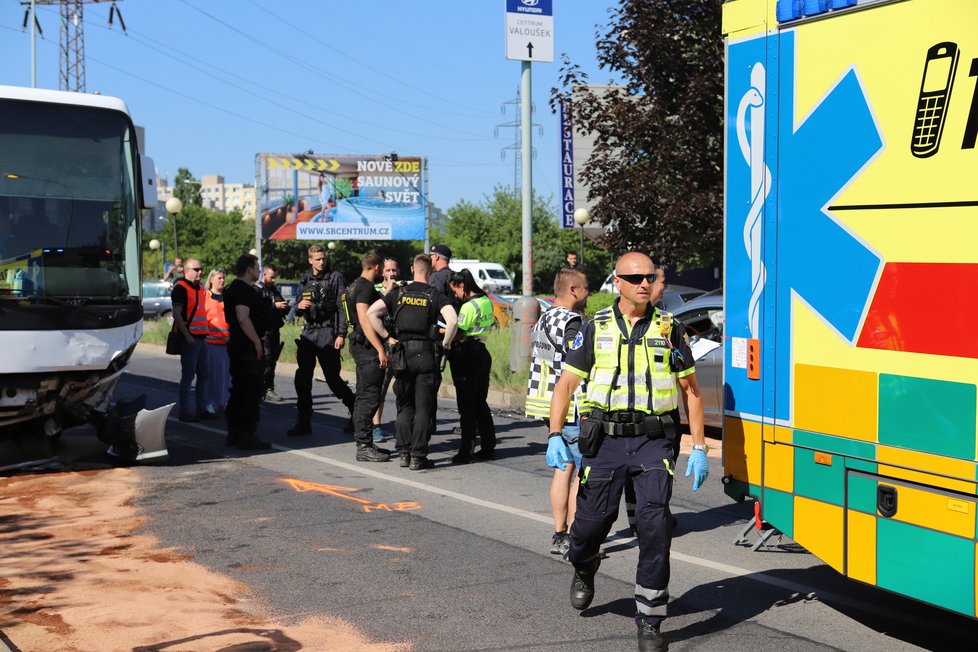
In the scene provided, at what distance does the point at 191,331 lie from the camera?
12.9 metres

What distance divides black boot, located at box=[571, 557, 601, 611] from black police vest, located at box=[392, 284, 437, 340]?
429 centimetres

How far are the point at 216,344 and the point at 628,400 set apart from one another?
8895 mm

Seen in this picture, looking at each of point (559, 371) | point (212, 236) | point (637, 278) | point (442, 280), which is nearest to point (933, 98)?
point (637, 278)

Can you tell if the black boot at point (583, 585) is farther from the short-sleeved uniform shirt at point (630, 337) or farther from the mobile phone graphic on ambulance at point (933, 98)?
the mobile phone graphic on ambulance at point (933, 98)

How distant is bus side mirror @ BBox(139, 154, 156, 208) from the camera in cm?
997

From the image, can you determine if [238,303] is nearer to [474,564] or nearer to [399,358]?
[399,358]

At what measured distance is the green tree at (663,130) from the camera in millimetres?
16359

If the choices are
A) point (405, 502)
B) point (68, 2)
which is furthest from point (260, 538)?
point (68, 2)

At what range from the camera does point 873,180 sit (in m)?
4.60

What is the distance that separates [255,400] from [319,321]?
4.29ft

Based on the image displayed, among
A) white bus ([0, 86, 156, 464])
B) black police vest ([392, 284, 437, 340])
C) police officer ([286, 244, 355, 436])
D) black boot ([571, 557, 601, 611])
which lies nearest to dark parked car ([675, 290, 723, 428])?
black police vest ([392, 284, 437, 340])

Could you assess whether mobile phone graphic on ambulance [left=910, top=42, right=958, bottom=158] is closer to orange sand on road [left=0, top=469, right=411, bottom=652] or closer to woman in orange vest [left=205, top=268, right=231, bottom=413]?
orange sand on road [left=0, top=469, right=411, bottom=652]

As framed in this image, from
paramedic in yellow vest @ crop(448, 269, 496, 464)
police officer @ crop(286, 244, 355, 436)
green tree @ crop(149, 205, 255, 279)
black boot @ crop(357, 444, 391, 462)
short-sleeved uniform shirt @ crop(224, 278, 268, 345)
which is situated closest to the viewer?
paramedic in yellow vest @ crop(448, 269, 496, 464)

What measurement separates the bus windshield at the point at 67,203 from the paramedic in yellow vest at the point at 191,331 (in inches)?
121
